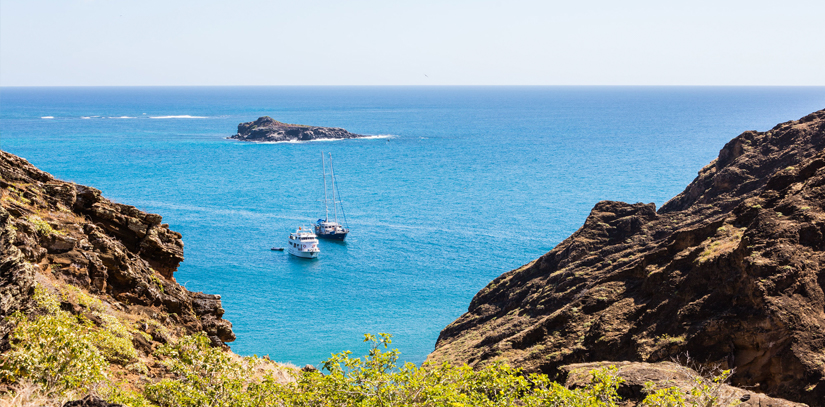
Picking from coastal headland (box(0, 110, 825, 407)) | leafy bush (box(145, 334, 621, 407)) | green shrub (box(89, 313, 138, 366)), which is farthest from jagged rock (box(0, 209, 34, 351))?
leafy bush (box(145, 334, 621, 407))

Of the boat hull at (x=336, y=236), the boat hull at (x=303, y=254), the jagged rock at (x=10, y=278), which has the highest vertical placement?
the jagged rock at (x=10, y=278)

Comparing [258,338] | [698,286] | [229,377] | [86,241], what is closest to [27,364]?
[229,377]

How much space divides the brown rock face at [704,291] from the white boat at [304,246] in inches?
1827

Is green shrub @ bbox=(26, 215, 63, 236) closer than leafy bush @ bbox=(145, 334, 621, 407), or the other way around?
leafy bush @ bbox=(145, 334, 621, 407)

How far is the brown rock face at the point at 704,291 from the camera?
19.2 m

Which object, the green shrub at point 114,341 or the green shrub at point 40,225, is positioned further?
the green shrub at point 40,225

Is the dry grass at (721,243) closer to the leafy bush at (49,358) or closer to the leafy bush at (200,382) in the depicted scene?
the leafy bush at (200,382)

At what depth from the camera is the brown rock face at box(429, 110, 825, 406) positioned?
62.8ft

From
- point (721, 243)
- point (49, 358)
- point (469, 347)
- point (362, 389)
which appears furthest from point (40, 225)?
point (721, 243)

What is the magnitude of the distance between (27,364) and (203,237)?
80.0 meters

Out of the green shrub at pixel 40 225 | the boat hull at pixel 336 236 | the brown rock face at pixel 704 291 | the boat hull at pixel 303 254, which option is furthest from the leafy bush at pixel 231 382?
the boat hull at pixel 336 236

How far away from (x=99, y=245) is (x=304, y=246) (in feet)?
200

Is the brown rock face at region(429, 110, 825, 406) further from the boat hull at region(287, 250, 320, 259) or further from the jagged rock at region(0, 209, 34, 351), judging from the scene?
the boat hull at region(287, 250, 320, 259)

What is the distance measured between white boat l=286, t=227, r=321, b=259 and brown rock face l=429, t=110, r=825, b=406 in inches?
1827
